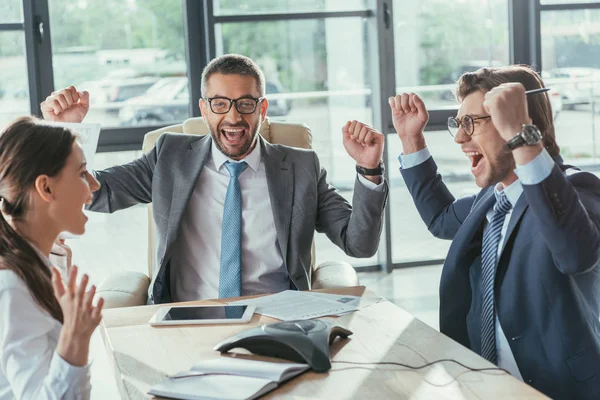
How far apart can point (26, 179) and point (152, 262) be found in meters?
1.30

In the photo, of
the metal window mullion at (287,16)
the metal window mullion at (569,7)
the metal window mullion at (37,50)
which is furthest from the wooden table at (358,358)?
the metal window mullion at (569,7)

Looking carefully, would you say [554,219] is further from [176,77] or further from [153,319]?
[176,77]

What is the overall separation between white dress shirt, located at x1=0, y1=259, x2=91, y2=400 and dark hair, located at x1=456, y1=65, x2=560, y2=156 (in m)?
1.21

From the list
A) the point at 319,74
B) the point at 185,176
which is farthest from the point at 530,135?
the point at 319,74

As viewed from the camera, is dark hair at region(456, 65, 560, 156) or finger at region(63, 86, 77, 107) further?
finger at region(63, 86, 77, 107)

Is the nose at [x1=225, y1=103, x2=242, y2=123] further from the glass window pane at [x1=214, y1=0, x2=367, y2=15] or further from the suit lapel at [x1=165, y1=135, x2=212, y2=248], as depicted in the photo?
the glass window pane at [x1=214, y1=0, x2=367, y2=15]

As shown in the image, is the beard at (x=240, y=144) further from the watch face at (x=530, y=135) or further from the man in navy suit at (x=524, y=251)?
the watch face at (x=530, y=135)

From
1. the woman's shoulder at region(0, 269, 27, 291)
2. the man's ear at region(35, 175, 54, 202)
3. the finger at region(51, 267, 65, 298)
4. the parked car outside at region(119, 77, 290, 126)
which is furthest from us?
the parked car outside at region(119, 77, 290, 126)

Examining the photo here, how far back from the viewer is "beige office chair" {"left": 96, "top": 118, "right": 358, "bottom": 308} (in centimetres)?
249

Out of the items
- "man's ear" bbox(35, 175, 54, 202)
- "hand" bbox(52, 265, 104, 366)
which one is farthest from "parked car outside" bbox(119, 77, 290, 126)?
"hand" bbox(52, 265, 104, 366)

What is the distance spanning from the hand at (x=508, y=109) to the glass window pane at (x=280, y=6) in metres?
3.24

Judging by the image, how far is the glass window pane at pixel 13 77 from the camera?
4.41m

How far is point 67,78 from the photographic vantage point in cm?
458

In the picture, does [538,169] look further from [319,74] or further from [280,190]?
[319,74]
